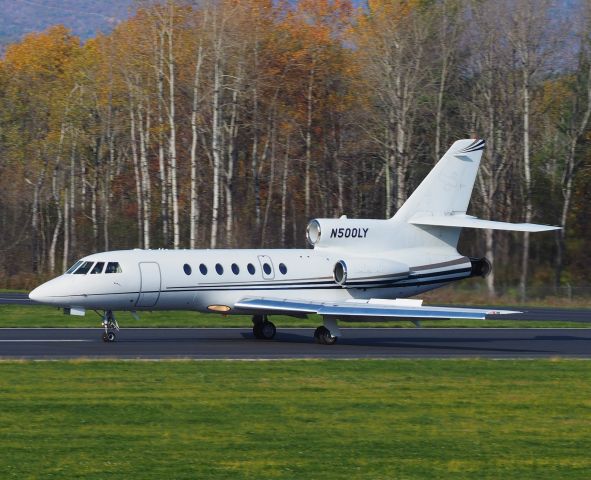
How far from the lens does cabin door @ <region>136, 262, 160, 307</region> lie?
26391mm

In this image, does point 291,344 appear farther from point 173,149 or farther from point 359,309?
point 173,149

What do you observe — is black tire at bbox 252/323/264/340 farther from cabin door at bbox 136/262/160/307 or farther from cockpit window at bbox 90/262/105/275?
cockpit window at bbox 90/262/105/275

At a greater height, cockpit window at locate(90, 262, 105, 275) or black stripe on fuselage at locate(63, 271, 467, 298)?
cockpit window at locate(90, 262, 105, 275)

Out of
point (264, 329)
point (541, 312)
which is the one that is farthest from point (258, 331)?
point (541, 312)

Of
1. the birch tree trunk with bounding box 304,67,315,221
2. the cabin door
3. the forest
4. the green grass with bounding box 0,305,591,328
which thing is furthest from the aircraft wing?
the birch tree trunk with bounding box 304,67,315,221

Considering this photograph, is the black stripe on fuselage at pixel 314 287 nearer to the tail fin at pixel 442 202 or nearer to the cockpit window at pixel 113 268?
the cockpit window at pixel 113 268

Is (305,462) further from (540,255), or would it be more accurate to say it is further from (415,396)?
(540,255)

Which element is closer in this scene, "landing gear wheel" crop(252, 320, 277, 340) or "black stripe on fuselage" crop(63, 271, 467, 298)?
"black stripe on fuselage" crop(63, 271, 467, 298)

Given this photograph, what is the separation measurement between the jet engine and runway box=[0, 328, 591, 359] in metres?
Answer: 1.62

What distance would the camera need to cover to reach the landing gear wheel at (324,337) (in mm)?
27172

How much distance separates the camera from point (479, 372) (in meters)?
20.7

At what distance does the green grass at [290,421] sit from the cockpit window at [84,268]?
5336 mm

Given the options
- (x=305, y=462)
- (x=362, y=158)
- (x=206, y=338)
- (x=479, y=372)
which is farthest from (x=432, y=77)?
(x=305, y=462)

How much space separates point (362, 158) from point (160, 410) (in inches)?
1857
